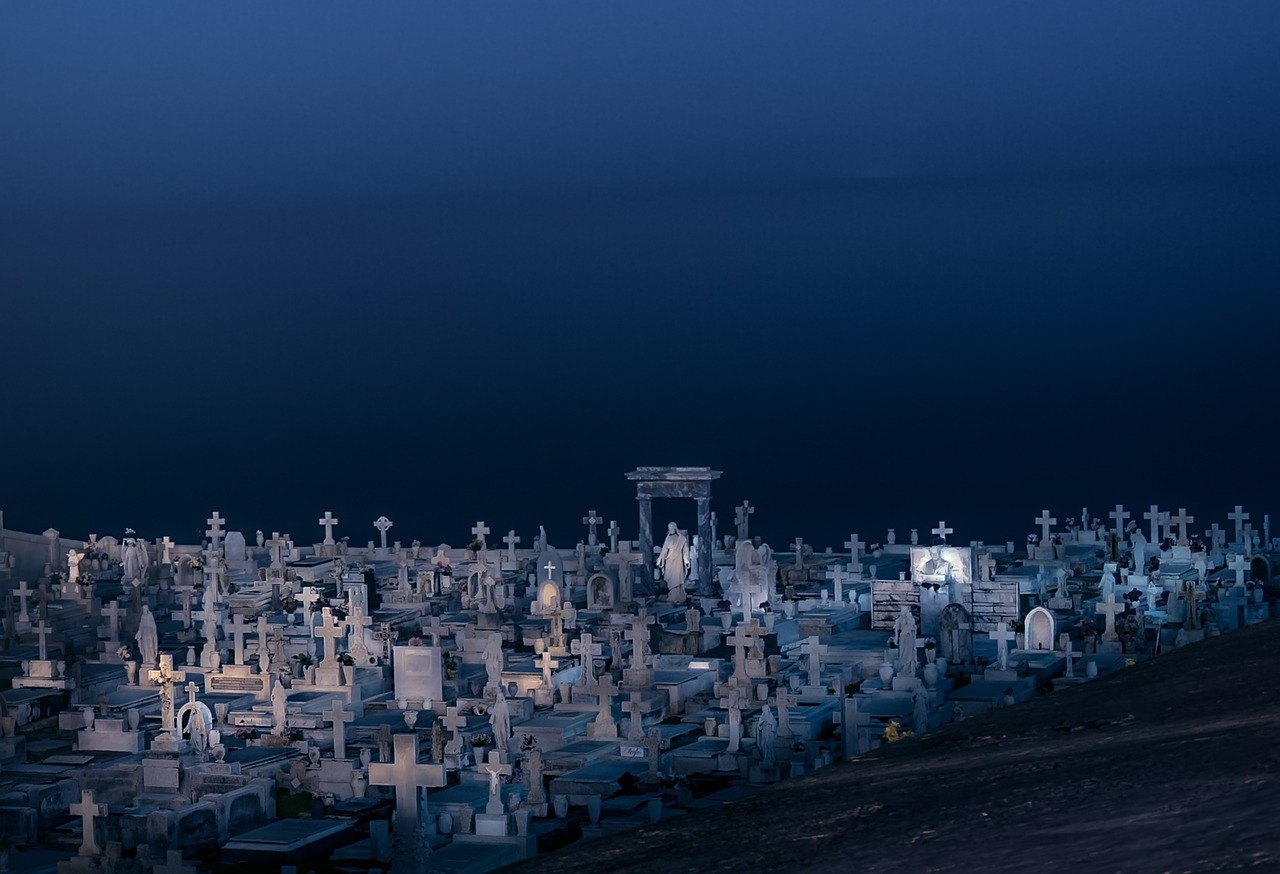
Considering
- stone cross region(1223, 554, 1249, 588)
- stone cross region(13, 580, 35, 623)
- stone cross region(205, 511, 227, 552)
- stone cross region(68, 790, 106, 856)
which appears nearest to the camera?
stone cross region(68, 790, 106, 856)

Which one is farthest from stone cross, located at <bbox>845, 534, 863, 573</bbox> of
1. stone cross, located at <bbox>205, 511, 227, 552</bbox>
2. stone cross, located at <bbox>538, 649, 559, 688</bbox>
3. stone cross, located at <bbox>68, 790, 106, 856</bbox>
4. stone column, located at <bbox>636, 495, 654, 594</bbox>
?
stone cross, located at <bbox>68, 790, 106, 856</bbox>

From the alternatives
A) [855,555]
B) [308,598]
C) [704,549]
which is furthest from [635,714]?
[855,555]

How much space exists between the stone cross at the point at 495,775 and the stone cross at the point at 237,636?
6216 mm

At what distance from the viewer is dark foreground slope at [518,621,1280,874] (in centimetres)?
388

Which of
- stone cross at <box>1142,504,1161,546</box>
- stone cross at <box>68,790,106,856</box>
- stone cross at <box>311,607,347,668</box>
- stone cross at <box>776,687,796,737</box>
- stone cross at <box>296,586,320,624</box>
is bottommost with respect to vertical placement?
stone cross at <box>68,790,106,856</box>

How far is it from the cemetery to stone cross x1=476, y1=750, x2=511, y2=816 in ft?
0.08

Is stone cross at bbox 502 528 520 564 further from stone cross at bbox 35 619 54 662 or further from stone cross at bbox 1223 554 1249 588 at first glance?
stone cross at bbox 1223 554 1249 588

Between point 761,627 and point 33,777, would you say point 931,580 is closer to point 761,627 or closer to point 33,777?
point 761,627

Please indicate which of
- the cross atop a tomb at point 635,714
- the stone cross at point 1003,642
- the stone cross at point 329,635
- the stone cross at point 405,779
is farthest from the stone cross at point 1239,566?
the stone cross at point 405,779

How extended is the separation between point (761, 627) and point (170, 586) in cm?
1043

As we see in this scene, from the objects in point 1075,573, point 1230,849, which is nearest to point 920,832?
point 1230,849

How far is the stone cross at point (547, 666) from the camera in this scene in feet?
66.2

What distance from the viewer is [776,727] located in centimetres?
1647

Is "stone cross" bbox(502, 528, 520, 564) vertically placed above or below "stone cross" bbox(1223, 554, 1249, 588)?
above
